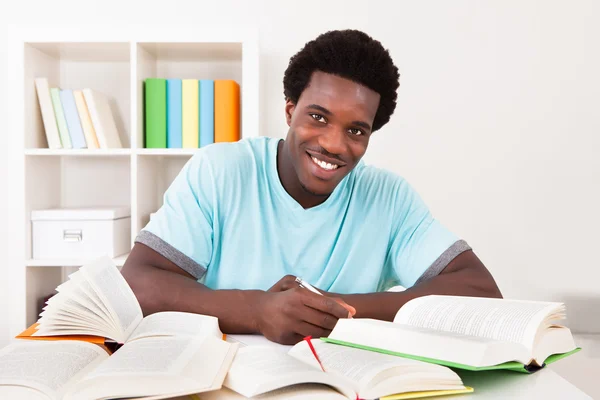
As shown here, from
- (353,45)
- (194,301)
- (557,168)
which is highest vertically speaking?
(353,45)

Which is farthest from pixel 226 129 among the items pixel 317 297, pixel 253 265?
pixel 317 297

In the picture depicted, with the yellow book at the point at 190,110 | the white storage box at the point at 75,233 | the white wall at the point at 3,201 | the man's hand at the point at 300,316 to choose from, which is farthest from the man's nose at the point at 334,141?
the white wall at the point at 3,201

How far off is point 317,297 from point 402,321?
139mm

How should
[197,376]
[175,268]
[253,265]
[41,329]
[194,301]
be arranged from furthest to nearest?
[253,265], [175,268], [194,301], [41,329], [197,376]

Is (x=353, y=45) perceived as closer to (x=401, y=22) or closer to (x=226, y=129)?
(x=226, y=129)

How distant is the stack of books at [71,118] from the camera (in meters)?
2.29

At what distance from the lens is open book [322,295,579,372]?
0.75m

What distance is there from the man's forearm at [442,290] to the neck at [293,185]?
0.33 meters

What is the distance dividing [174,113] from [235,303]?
1373 mm

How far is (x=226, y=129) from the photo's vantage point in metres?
2.29

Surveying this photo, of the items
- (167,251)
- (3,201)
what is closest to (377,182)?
(167,251)

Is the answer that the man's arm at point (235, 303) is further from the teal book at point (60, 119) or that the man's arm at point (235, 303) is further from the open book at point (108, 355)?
the teal book at point (60, 119)

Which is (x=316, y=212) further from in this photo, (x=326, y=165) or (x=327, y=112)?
(x=327, y=112)

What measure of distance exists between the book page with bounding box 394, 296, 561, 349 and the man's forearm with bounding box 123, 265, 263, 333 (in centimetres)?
26
